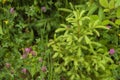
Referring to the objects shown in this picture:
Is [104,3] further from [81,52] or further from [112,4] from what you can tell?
[81,52]

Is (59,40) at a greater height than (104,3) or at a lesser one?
lesser

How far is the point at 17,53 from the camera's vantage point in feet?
9.75

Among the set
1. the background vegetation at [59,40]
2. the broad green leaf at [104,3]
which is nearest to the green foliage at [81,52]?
the background vegetation at [59,40]

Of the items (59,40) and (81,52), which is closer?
(81,52)

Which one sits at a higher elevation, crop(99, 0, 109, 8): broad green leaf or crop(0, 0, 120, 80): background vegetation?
crop(99, 0, 109, 8): broad green leaf

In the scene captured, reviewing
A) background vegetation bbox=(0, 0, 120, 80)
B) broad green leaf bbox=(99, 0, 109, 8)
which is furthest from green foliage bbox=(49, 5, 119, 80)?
broad green leaf bbox=(99, 0, 109, 8)

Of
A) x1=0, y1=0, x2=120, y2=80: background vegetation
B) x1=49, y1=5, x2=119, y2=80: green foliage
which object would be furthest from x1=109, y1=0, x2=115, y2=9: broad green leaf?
x1=49, y1=5, x2=119, y2=80: green foliage

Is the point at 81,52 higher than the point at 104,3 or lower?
lower

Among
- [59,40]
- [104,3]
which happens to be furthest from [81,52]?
[104,3]

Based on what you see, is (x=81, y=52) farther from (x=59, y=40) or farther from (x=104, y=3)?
(x=104, y=3)

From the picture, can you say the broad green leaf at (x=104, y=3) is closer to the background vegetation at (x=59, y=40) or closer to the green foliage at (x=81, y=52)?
the background vegetation at (x=59, y=40)

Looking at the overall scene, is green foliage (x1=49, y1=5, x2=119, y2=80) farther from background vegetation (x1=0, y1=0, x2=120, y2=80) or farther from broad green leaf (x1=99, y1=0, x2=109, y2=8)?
broad green leaf (x1=99, y1=0, x2=109, y2=8)

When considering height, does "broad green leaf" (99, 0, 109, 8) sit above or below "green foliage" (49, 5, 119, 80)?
above

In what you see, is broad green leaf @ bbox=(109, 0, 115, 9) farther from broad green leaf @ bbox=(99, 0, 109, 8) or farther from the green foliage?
the green foliage
